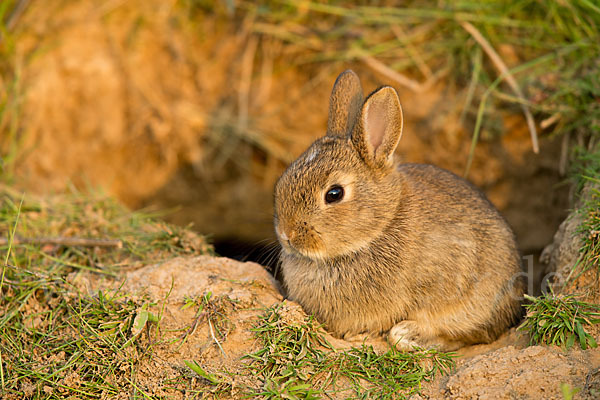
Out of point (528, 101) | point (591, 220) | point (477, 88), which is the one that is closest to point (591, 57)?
point (528, 101)

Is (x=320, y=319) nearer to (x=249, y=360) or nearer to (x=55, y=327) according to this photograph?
(x=249, y=360)

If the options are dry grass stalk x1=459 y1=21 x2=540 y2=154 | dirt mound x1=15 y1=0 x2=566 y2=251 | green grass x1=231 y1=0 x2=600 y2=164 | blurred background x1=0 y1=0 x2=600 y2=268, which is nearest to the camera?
green grass x1=231 y1=0 x2=600 y2=164

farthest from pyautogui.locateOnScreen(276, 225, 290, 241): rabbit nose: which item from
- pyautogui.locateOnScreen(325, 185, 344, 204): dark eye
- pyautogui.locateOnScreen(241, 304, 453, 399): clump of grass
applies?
pyautogui.locateOnScreen(241, 304, 453, 399): clump of grass

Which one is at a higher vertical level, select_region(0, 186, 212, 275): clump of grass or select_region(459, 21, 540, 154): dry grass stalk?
select_region(459, 21, 540, 154): dry grass stalk

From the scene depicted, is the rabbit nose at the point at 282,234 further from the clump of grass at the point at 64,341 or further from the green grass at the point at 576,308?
the green grass at the point at 576,308

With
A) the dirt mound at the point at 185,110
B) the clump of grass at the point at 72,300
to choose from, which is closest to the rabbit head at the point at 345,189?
the clump of grass at the point at 72,300

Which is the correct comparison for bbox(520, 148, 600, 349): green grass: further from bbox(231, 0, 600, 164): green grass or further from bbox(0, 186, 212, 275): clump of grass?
bbox(0, 186, 212, 275): clump of grass
